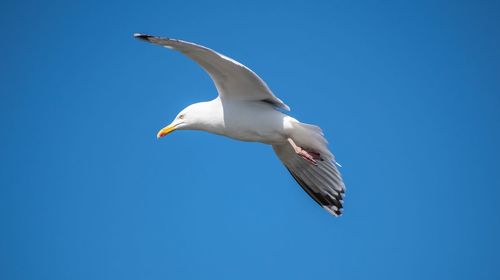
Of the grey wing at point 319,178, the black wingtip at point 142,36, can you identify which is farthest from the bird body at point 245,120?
the black wingtip at point 142,36

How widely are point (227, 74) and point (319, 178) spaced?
182cm

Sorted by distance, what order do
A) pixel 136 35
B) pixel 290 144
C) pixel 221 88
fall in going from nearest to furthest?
pixel 136 35
pixel 221 88
pixel 290 144

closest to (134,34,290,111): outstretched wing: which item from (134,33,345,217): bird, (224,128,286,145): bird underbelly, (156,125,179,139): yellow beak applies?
(134,33,345,217): bird

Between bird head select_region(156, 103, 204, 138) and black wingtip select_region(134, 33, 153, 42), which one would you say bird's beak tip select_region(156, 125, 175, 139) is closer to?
bird head select_region(156, 103, 204, 138)

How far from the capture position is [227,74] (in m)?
6.32

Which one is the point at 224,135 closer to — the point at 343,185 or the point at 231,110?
the point at 231,110

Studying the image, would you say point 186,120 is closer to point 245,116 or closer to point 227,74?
point 245,116

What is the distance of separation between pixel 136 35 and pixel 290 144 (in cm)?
211

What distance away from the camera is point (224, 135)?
266 inches

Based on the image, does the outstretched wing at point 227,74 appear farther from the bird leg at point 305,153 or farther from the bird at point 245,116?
the bird leg at point 305,153

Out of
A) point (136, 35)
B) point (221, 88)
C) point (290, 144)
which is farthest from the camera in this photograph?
point (290, 144)

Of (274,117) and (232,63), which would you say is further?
(274,117)

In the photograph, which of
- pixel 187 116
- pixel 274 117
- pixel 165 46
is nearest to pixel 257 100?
pixel 274 117

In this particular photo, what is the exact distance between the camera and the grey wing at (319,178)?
294 inches
